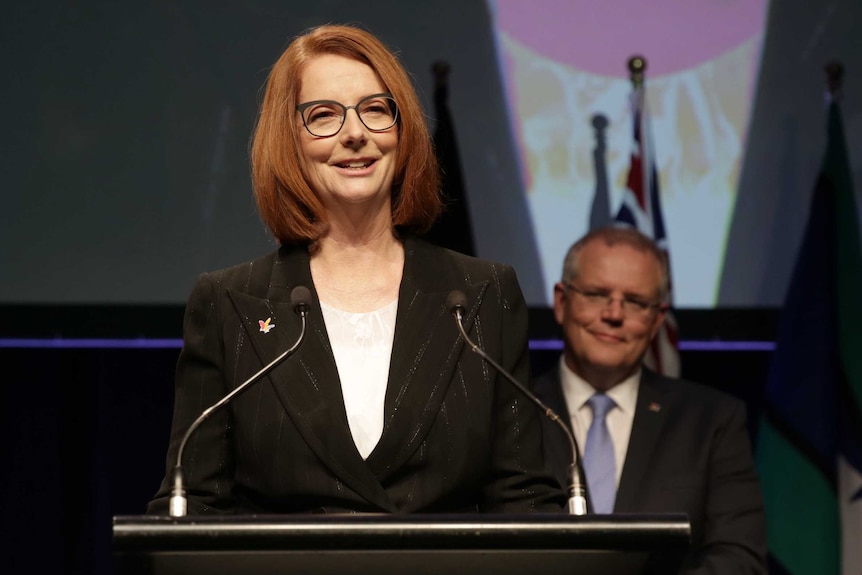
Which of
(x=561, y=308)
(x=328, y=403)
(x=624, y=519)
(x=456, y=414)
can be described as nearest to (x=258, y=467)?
(x=328, y=403)

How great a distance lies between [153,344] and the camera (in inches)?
172

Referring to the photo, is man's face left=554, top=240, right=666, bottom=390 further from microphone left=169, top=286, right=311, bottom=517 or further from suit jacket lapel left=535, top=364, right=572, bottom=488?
microphone left=169, top=286, right=311, bottom=517

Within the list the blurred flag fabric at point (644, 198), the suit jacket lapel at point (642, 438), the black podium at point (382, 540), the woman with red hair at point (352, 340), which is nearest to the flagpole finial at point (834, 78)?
the blurred flag fabric at point (644, 198)

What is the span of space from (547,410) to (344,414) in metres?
0.34

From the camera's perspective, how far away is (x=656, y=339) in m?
4.21

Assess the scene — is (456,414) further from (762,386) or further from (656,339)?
(762,386)

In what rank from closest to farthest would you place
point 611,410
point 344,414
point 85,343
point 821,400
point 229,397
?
1. point 229,397
2. point 344,414
3. point 611,410
4. point 821,400
5. point 85,343

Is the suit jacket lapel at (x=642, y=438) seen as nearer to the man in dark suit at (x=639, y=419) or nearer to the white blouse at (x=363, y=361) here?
the man in dark suit at (x=639, y=419)

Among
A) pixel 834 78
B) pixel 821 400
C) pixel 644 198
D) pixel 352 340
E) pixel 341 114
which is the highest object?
pixel 834 78

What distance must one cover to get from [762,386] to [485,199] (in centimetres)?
116

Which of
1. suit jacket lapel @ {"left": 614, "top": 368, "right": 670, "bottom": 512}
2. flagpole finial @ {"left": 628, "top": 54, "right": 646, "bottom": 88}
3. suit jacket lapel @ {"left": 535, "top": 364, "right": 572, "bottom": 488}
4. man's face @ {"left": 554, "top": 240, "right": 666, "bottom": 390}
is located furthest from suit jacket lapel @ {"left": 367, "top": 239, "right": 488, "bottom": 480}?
flagpole finial @ {"left": 628, "top": 54, "right": 646, "bottom": 88}

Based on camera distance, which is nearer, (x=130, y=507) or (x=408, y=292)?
(x=408, y=292)

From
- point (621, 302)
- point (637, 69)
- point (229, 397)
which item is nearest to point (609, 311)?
point (621, 302)

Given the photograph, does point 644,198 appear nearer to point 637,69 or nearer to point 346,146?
point 637,69
